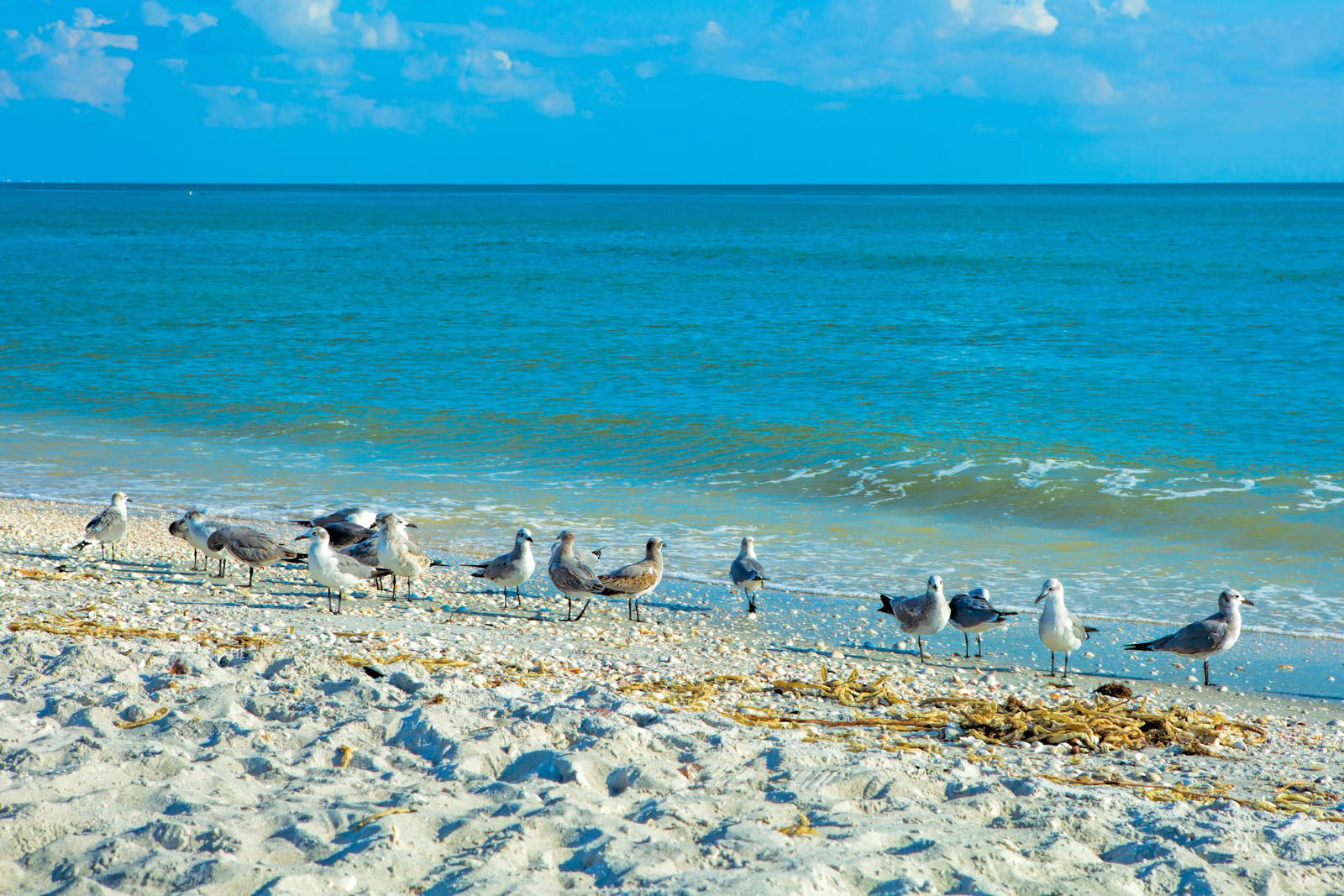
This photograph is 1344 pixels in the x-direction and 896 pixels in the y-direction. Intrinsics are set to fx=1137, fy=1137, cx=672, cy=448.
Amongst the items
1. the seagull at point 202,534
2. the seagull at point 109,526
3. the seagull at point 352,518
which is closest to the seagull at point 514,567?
the seagull at point 352,518

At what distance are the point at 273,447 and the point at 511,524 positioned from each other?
6.77 metres

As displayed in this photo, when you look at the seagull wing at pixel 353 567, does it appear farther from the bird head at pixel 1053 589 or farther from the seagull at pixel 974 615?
the bird head at pixel 1053 589

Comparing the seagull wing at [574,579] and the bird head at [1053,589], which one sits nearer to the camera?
the bird head at [1053,589]

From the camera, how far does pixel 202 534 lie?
416 inches

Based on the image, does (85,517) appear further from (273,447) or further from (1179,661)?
(1179,661)

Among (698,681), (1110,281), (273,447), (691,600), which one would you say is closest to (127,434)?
(273,447)

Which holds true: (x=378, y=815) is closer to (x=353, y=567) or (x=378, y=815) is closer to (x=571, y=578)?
(x=571, y=578)

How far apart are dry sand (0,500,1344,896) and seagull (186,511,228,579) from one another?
2.36 m

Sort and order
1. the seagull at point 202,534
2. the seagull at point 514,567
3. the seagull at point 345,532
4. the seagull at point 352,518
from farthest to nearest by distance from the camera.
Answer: the seagull at point 352,518
the seagull at point 345,532
the seagull at point 202,534
the seagull at point 514,567

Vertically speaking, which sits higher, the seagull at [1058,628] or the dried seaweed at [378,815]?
the dried seaweed at [378,815]

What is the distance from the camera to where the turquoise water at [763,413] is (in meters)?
12.8

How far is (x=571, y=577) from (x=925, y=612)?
116 inches

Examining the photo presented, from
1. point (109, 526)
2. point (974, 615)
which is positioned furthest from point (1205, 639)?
point (109, 526)

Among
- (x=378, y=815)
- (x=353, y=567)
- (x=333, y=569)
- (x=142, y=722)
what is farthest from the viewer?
(x=353, y=567)
